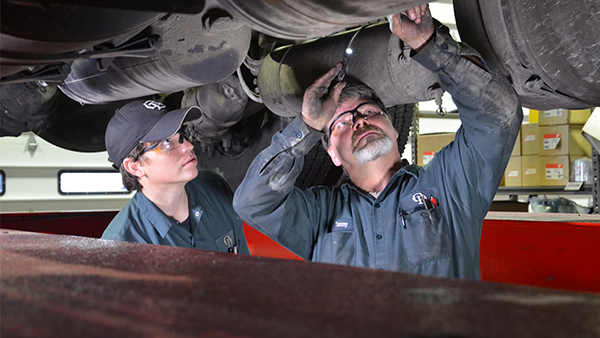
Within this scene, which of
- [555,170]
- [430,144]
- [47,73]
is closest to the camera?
[47,73]

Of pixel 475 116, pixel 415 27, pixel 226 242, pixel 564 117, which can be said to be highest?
pixel 564 117

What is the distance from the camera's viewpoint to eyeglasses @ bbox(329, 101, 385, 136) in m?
1.68

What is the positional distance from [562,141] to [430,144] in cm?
114

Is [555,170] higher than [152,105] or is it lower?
lower

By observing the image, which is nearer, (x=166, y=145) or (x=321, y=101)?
(x=321, y=101)

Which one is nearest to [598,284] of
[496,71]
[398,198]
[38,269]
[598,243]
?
[598,243]

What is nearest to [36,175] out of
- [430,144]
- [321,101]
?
[430,144]

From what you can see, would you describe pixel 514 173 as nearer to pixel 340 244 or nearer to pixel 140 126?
pixel 340 244

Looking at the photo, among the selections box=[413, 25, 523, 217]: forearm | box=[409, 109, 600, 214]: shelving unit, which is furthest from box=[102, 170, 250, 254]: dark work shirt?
box=[409, 109, 600, 214]: shelving unit

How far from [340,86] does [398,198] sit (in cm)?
39

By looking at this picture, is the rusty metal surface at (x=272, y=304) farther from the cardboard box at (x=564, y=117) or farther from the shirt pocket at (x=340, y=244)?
the cardboard box at (x=564, y=117)

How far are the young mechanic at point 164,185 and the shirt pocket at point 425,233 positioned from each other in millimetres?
661

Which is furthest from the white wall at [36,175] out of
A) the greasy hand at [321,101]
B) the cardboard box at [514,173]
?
the greasy hand at [321,101]

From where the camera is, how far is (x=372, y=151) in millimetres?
1632
